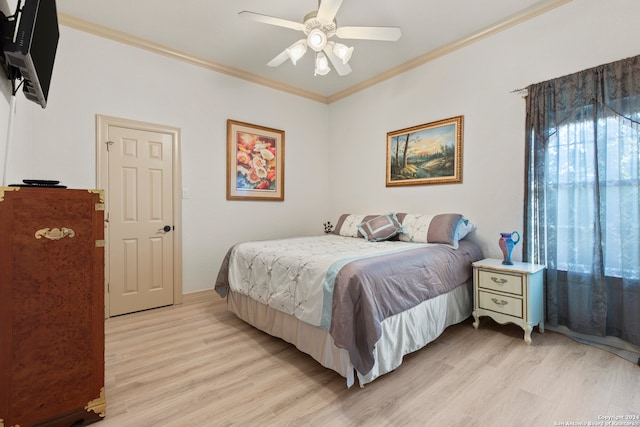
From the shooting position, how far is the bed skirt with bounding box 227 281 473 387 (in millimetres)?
1836

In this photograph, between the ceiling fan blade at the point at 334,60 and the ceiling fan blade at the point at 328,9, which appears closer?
the ceiling fan blade at the point at 328,9

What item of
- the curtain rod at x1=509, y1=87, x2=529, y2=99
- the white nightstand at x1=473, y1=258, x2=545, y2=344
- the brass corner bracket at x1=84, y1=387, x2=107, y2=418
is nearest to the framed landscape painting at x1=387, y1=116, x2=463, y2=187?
the curtain rod at x1=509, y1=87, x2=529, y2=99

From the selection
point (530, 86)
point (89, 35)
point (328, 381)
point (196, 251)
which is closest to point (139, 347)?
point (196, 251)

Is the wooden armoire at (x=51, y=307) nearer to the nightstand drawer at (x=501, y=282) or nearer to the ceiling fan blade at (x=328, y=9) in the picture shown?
the ceiling fan blade at (x=328, y=9)

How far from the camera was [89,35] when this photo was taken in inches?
113

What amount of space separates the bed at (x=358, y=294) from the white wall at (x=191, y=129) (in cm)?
104

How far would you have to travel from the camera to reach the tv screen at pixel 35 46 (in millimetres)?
1274

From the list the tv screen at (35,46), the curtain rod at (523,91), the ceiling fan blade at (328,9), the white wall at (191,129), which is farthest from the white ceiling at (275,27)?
the tv screen at (35,46)

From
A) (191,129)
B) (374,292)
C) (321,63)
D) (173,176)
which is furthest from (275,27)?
(374,292)

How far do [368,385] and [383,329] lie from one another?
1.16ft

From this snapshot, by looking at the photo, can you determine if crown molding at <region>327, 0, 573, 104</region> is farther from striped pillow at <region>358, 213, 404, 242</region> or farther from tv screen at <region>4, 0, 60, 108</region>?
tv screen at <region>4, 0, 60, 108</region>

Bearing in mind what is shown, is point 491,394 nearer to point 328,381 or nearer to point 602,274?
point 328,381

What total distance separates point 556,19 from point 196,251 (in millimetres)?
4240

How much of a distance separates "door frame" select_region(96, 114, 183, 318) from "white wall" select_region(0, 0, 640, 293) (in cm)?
7
